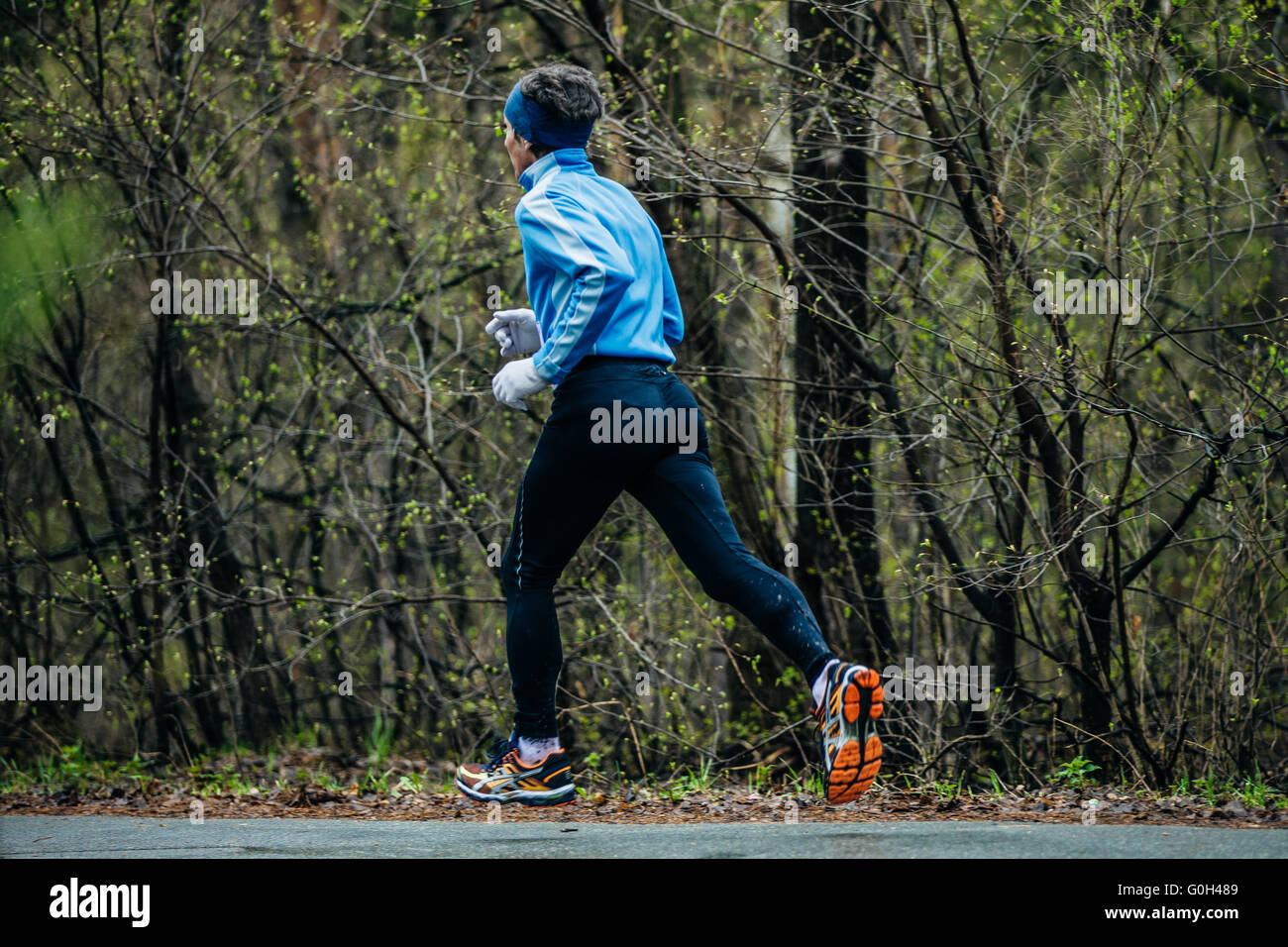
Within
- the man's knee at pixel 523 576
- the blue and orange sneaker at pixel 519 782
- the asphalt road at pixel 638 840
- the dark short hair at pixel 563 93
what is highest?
the dark short hair at pixel 563 93

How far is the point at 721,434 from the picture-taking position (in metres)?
8.38

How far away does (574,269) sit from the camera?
151 inches

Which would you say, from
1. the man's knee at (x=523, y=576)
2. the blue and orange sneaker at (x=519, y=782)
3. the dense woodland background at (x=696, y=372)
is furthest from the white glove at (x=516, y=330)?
the dense woodland background at (x=696, y=372)

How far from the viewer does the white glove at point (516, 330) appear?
4223mm

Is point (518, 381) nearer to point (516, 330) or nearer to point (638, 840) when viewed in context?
point (516, 330)

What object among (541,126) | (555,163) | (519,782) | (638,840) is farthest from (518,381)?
(638,840)

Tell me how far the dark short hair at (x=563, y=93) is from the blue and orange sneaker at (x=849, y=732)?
6.44ft

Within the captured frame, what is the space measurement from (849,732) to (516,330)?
1703mm

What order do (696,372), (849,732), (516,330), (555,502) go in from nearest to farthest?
(849,732)
(555,502)
(516,330)
(696,372)

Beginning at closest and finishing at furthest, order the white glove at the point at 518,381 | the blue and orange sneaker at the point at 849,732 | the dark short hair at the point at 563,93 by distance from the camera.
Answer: the blue and orange sneaker at the point at 849,732 → the white glove at the point at 518,381 → the dark short hair at the point at 563,93

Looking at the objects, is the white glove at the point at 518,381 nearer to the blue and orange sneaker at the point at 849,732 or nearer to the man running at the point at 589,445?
the man running at the point at 589,445

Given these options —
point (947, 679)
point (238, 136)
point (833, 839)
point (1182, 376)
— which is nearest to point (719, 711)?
point (947, 679)

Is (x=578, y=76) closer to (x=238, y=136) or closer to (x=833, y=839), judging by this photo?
(x=833, y=839)

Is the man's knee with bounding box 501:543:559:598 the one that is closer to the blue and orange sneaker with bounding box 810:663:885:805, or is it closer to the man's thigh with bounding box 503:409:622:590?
the man's thigh with bounding box 503:409:622:590
